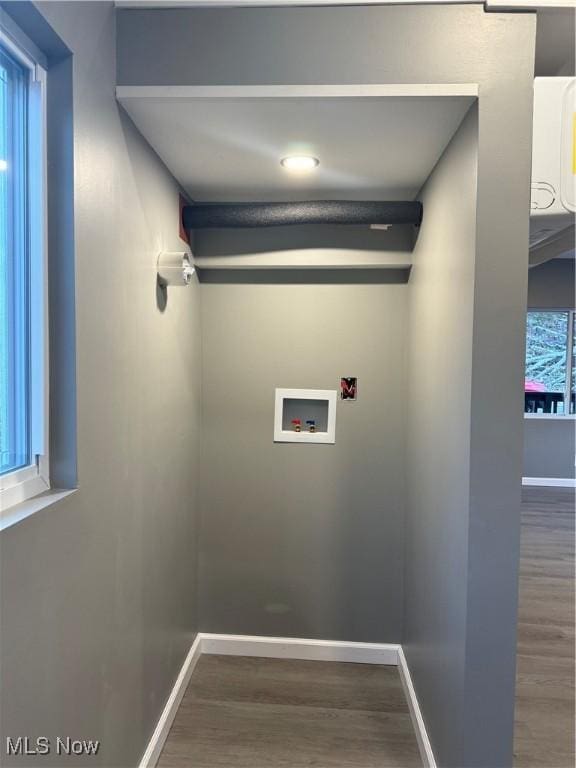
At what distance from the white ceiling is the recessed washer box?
1.06m

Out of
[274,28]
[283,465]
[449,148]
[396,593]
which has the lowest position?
A: [396,593]

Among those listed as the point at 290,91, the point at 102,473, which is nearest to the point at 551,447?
the point at 290,91

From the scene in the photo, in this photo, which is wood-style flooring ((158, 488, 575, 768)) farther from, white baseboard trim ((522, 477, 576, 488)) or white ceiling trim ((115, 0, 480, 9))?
white baseboard trim ((522, 477, 576, 488))

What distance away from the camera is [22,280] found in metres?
1.25

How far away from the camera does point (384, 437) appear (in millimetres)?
2771

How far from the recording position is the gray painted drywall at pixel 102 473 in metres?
1.16

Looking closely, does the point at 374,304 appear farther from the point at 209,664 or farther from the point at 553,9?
the point at 209,664

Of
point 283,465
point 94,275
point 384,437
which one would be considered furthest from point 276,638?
point 94,275

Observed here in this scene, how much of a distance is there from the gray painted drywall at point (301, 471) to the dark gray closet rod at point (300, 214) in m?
0.40

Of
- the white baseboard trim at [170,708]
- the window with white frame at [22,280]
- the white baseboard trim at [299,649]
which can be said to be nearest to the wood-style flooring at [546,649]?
the white baseboard trim at [299,649]

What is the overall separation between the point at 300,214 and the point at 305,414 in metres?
1.07

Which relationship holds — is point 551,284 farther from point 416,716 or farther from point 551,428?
point 416,716

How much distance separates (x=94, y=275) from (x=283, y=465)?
5.48 ft

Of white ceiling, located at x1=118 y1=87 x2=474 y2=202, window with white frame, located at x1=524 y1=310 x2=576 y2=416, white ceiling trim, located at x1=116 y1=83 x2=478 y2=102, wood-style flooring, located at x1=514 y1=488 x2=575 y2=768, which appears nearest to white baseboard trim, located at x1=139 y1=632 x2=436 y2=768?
wood-style flooring, located at x1=514 y1=488 x2=575 y2=768
